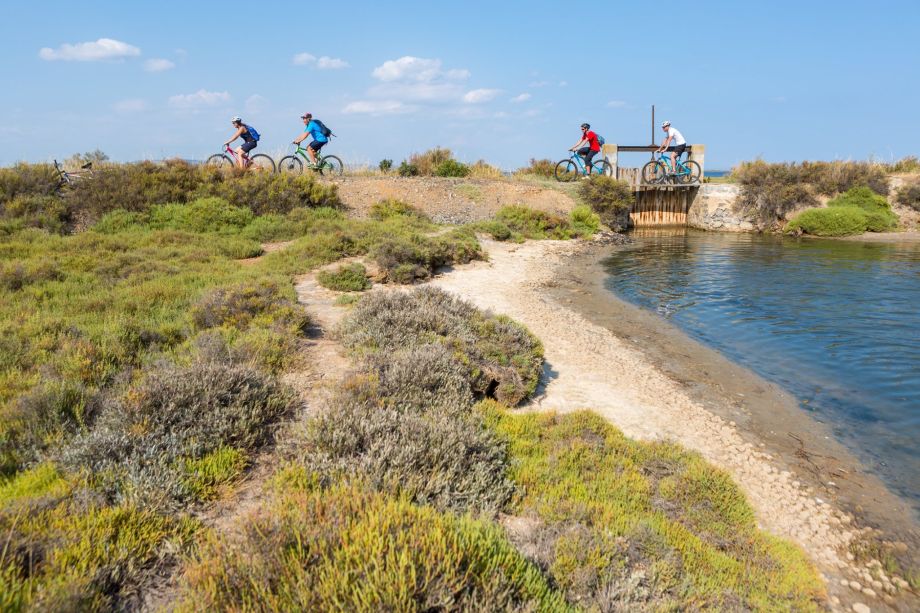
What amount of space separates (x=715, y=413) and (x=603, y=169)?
23061 mm

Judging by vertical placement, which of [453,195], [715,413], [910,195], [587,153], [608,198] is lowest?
[715,413]

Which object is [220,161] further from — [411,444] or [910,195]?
[910,195]

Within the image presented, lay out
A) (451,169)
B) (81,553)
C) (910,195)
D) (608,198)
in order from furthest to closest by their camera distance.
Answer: (451,169) → (910,195) → (608,198) → (81,553)

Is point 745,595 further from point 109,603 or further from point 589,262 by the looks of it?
point 589,262

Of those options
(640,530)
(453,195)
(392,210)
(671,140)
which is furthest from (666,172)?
(640,530)

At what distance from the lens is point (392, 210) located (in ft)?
69.3

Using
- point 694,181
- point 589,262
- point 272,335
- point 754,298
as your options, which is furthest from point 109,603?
point 694,181

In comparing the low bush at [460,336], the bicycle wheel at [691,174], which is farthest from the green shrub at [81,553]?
the bicycle wheel at [691,174]

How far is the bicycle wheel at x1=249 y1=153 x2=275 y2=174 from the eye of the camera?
2092 centimetres

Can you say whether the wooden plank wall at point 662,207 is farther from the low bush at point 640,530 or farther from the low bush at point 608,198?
the low bush at point 640,530

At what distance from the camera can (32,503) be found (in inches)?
131

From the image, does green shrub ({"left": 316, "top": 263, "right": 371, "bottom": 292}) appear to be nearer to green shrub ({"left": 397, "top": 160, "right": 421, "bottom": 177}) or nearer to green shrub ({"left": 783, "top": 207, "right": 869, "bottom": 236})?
green shrub ({"left": 397, "top": 160, "right": 421, "bottom": 177})

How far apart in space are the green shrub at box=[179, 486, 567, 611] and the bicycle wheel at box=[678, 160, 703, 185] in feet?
92.7

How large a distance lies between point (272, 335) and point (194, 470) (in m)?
3.12
